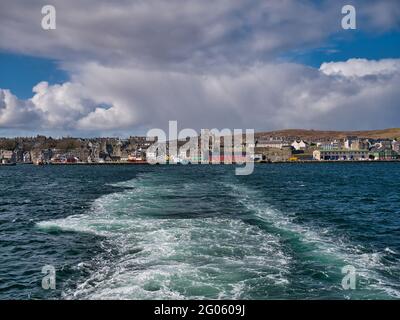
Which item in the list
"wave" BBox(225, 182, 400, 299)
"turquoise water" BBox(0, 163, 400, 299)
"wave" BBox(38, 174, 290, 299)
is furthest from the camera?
"wave" BBox(225, 182, 400, 299)

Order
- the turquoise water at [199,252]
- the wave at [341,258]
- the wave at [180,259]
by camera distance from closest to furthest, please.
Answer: the wave at [180,259], the turquoise water at [199,252], the wave at [341,258]

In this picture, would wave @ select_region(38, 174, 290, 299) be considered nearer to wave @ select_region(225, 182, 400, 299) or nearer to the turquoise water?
the turquoise water

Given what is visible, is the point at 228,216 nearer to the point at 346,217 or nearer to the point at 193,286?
the point at 346,217

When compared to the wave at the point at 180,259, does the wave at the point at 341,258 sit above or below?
below

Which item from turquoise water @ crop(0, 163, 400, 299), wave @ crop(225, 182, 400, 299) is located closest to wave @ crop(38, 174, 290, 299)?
turquoise water @ crop(0, 163, 400, 299)

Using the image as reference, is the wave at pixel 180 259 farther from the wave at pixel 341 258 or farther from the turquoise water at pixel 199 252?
the wave at pixel 341 258

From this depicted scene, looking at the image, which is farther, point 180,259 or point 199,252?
point 199,252

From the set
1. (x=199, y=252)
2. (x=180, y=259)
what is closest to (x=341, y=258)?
(x=199, y=252)

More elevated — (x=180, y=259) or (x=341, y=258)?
(x=180, y=259)

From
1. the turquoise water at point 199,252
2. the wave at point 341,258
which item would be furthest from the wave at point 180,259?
the wave at point 341,258

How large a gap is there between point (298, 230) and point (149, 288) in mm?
13332

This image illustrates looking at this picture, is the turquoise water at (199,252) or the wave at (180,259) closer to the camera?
the wave at (180,259)

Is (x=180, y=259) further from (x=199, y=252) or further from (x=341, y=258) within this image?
(x=341, y=258)

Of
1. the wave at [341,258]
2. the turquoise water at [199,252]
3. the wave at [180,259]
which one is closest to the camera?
the wave at [180,259]
